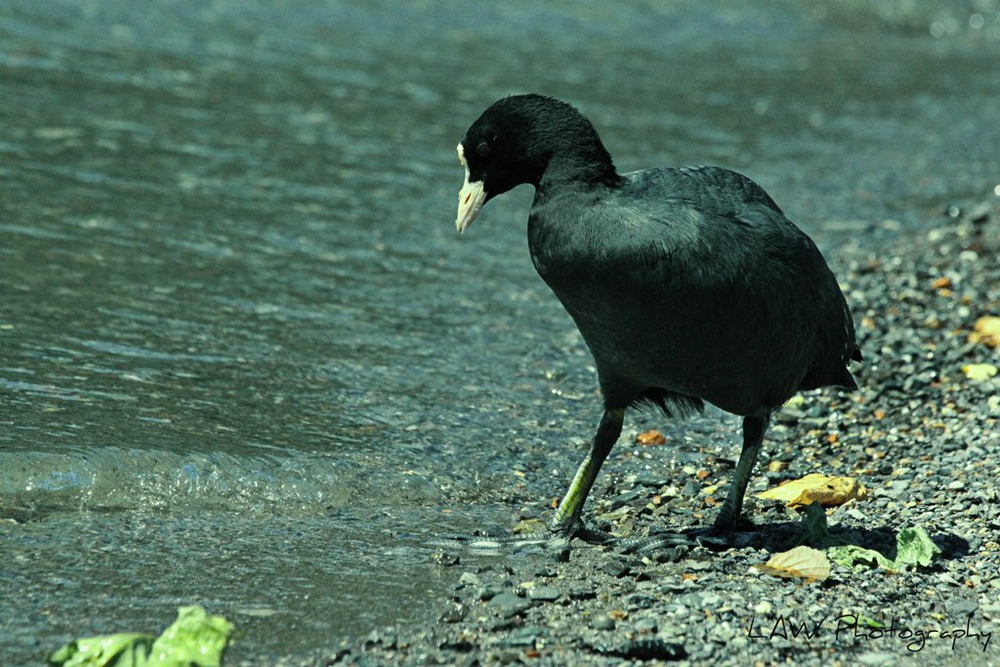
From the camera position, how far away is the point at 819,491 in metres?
5.36

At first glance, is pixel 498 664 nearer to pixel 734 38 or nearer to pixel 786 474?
pixel 786 474

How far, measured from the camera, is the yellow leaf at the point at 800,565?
4469 mm

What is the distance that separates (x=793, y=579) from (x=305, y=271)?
408cm

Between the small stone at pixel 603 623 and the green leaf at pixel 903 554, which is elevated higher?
the green leaf at pixel 903 554

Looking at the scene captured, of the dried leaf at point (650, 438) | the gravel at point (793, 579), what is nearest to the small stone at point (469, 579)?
the gravel at point (793, 579)

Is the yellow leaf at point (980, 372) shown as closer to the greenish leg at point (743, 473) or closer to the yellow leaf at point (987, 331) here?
the yellow leaf at point (987, 331)

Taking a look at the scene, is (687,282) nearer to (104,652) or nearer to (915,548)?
(915,548)

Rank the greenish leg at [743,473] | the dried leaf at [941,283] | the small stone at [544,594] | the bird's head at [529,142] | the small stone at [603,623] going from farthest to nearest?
the dried leaf at [941,283] < the greenish leg at [743,473] < the bird's head at [529,142] < the small stone at [544,594] < the small stone at [603,623]

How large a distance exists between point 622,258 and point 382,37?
10505 millimetres

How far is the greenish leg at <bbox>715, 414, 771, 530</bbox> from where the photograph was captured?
5.08 meters

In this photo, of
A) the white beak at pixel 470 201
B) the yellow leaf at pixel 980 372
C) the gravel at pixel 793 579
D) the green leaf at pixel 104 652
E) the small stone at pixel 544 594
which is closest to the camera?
the green leaf at pixel 104 652

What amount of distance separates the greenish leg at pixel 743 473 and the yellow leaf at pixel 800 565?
43 centimetres

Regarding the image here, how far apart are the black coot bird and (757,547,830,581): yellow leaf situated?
461mm

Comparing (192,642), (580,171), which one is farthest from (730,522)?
(192,642)
